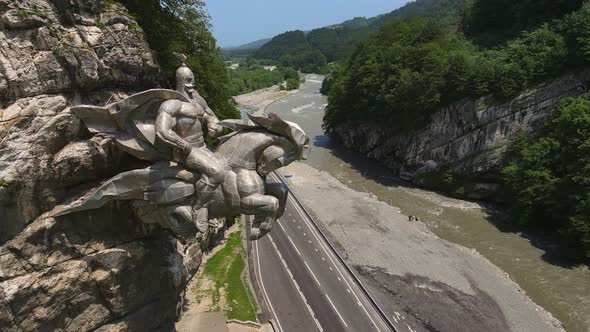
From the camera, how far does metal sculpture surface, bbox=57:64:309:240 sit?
9.99 metres

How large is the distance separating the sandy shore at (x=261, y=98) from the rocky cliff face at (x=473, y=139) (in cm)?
4676

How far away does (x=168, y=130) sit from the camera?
977cm

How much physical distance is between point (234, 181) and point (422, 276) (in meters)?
16.3

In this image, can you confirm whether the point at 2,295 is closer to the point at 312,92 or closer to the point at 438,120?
the point at 438,120

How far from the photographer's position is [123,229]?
37.8 feet

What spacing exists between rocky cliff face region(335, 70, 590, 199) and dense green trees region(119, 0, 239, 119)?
63.9 ft

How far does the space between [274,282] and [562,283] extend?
17.2 meters

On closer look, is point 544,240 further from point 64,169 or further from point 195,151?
point 64,169

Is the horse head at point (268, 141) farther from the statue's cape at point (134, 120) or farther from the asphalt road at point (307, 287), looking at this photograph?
the asphalt road at point (307, 287)

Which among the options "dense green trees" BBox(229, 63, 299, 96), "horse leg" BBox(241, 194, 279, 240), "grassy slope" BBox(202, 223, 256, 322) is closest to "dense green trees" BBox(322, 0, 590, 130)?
"grassy slope" BBox(202, 223, 256, 322)

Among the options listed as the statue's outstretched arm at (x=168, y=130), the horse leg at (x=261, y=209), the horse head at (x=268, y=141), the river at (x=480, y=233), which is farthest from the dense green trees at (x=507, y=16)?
the statue's outstretched arm at (x=168, y=130)

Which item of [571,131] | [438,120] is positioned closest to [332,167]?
[438,120]

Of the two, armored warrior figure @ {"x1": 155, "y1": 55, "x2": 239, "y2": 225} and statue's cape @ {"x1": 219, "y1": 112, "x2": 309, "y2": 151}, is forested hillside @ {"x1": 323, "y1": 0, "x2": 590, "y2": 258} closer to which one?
statue's cape @ {"x1": 219, "y1": 112, "x2": 309, "y2": 151}

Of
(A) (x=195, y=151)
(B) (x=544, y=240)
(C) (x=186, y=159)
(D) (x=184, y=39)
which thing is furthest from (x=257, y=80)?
(C) (x=186, y=159)
